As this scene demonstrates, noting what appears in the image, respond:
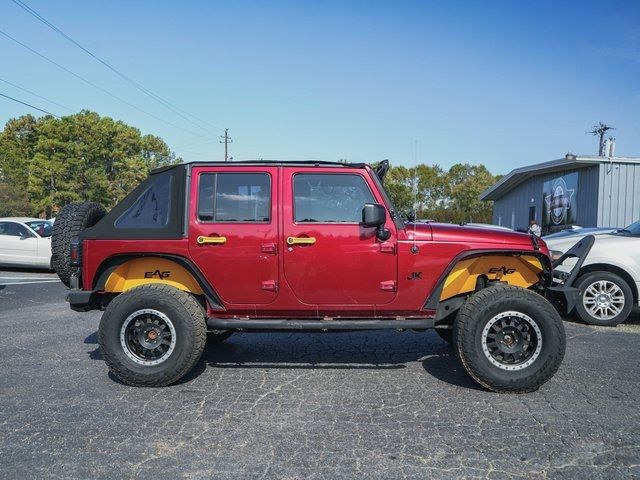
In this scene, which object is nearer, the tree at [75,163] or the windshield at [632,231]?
the windshield at [632,231]

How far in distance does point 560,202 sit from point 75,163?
37.3 meters

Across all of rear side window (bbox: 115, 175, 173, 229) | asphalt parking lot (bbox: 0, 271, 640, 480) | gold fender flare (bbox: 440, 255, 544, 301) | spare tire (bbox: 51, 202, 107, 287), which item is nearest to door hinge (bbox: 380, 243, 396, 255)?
gold fender flare (bbox: 440, 255, 544, 301)

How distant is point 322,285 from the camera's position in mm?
4379

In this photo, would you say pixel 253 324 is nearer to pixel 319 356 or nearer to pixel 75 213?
pixel 319 356

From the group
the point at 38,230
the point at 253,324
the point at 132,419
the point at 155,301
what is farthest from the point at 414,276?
the point at 38,230

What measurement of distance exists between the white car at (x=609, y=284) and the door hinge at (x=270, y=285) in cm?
495

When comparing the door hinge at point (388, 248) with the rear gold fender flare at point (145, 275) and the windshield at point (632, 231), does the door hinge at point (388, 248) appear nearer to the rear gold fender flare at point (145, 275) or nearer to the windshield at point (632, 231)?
the rear gold fender flare at point (145, 275)

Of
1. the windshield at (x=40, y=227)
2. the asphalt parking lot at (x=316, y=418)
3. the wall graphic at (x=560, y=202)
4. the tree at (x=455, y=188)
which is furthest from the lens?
the tree at (x=455, y=188)

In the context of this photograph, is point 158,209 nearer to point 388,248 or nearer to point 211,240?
point 211,240

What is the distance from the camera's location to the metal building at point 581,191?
19.2 m

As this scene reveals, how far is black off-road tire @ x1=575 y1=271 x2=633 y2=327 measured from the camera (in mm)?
7113

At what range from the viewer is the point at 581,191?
20.8 meters

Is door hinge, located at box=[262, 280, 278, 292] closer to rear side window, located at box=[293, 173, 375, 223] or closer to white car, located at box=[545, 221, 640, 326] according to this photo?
rear side window, located at box=[293, 173, 375, 223]

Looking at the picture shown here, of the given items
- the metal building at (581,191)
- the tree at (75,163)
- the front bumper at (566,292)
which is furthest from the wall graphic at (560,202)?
the tree at (75,163)
